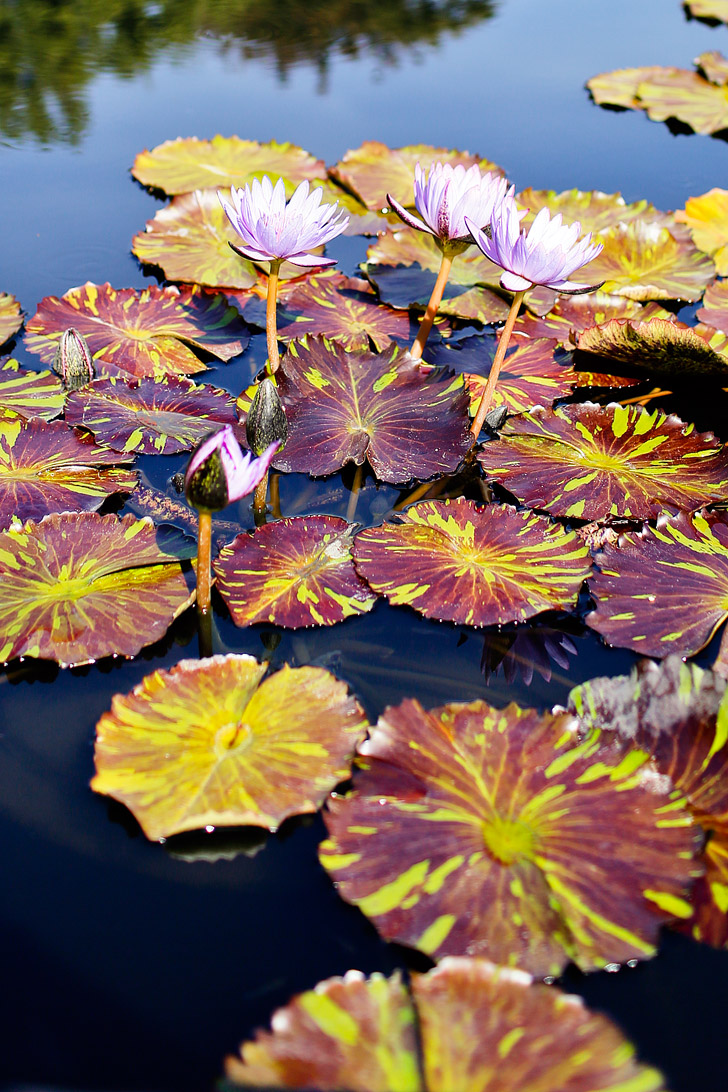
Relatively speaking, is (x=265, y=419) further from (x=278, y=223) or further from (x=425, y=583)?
(x=425, y=583)

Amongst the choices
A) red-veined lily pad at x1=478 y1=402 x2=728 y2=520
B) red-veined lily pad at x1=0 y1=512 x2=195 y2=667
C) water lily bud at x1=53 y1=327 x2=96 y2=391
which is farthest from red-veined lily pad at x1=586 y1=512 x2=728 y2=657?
water lily bud at x1=53 y1=327 x2=96 y2=391

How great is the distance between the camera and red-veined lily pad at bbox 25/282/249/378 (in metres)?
2.54

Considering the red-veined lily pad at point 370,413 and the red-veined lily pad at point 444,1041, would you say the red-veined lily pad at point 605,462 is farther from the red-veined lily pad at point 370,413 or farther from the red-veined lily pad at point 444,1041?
the red-veined lily pad at point 444,1041

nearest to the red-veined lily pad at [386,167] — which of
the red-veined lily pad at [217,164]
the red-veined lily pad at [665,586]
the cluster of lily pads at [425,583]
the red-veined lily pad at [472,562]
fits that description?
the red-veined lily pad at [217,164]

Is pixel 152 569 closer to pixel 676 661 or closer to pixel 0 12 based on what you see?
pixel 676 661

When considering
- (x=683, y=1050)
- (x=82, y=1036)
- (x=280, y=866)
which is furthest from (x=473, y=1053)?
(x=82, y=1036)

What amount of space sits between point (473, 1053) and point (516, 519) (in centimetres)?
120

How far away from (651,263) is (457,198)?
135 centimetres

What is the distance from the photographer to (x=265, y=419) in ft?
6.48

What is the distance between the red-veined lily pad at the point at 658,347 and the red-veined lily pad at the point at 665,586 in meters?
0.58

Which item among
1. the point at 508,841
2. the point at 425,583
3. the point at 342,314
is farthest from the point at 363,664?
the point at 342,314

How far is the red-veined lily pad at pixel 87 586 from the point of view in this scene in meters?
1.62

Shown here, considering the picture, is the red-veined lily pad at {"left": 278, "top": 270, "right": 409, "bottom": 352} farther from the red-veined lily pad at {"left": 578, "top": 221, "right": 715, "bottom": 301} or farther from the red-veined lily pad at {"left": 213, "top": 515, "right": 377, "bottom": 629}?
the red-veined lily pad at {"left": 213, "top": 515, "right": 377, "bottom": 629}

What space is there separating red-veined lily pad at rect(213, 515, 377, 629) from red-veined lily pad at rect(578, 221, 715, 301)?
171 cm
